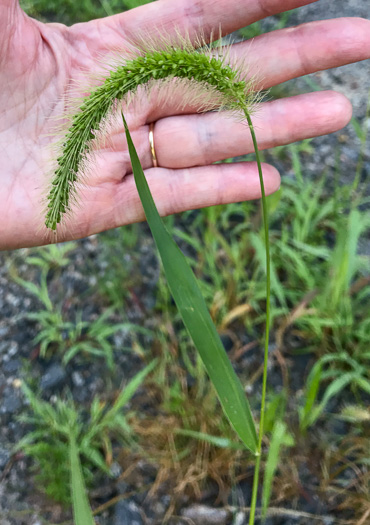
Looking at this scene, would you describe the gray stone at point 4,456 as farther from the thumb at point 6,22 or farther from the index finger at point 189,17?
the index finger at point 189,17

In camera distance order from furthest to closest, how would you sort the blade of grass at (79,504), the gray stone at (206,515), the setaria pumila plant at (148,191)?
the gray stone at (206,515) → the setaria pumila plant at (148,191) → the blade of grass at (79,504)

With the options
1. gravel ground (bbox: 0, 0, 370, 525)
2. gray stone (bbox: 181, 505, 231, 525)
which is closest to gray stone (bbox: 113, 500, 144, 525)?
gravel ground (bbox: 0, 0, 370, 525)

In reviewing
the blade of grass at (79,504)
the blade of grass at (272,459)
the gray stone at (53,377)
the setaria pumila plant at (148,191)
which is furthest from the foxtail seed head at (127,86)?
the gray stone at (53,377)

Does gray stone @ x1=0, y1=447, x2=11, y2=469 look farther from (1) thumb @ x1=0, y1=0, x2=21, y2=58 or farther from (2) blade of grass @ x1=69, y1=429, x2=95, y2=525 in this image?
(1) thumb @ x1=0, y1=0, x2=21, y2=58

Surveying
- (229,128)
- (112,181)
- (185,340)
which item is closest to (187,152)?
(229,128)

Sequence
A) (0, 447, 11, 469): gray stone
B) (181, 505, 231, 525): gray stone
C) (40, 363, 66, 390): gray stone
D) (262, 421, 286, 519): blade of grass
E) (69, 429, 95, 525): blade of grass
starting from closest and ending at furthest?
(69, 429, 95, 525): blade of grass, (262, 421, 286, 519): blade of grass, (181, 505, 231, 525): gray stone, (0, 447, 11, 469): gray stone, (40, 363, 66, 390): gray stone
